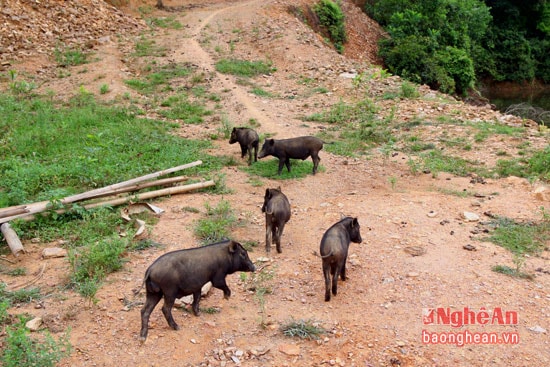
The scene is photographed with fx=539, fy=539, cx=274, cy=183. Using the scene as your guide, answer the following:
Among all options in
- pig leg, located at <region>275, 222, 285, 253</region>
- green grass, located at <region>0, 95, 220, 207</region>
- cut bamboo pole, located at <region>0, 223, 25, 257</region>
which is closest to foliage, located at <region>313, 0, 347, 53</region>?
green grass, located at <region>0, 95, 220, 207</region>

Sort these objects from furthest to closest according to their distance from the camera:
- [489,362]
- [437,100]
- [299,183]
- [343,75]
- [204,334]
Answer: [343,75], [437,100], [299,183], [204,334], [489,362]

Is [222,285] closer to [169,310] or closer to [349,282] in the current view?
[169,310]

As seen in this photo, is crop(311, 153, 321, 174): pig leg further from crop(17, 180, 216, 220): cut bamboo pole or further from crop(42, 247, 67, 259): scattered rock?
crop(42, 247, 67, 259): scattered rock

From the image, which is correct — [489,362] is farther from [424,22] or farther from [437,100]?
[424,22]

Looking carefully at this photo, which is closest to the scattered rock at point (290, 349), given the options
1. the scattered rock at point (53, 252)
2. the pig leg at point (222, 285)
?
the pig leg at point (222, 285)

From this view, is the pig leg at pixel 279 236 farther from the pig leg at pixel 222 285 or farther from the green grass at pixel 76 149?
the green grass at pixel 76 149

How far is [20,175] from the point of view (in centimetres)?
1101

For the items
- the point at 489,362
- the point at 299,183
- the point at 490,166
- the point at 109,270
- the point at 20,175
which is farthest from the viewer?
the point at 490,166

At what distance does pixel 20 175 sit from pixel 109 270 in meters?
4.50

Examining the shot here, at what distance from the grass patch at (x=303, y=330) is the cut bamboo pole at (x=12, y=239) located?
4457mm

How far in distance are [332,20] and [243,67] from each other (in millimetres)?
10011

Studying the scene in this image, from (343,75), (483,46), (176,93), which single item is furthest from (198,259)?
(483,46)

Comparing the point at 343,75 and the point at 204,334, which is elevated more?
the point at 343,75

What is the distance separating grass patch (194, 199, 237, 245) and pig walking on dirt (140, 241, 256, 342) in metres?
1.68
